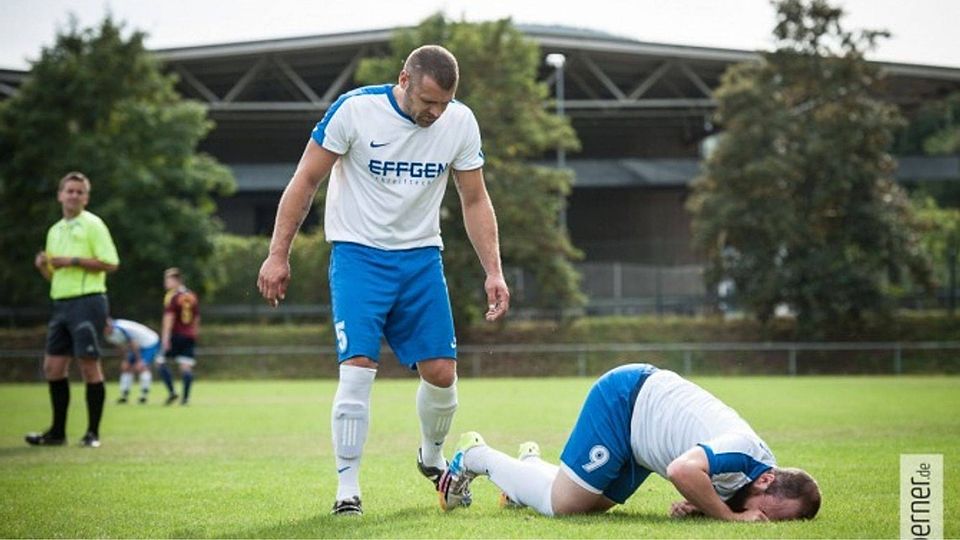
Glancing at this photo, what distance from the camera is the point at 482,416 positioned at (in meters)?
17.3

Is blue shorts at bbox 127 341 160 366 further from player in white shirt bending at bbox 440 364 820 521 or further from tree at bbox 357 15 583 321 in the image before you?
player in white shirt bending at bbox 440 364 820 521

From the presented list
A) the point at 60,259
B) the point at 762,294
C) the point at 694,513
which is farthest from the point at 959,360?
the point at 694,513

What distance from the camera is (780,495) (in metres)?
6.38

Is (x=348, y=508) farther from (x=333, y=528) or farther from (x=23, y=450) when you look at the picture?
(x=23, y=450)

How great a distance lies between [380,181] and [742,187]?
30934mm

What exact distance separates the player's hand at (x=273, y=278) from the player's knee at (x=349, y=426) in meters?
0.66

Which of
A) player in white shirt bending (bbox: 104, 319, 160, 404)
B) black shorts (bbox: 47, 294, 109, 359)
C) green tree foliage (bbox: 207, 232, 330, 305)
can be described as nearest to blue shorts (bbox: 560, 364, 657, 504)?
black shorts (bbox: 47, 294, 109, 359)

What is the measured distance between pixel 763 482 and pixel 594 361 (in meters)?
29.1

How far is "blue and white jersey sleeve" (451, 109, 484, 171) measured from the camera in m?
7.59

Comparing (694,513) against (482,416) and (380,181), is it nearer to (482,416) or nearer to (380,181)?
(380,181)

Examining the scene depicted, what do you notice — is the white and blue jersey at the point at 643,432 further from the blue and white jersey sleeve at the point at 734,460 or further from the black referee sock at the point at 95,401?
the black referee sock at the point at 95,401

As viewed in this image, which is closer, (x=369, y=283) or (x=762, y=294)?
(x=369, y=283)

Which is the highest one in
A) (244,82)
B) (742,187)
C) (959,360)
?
(244,82)

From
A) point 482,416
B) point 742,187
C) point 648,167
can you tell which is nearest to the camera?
point 482,416
